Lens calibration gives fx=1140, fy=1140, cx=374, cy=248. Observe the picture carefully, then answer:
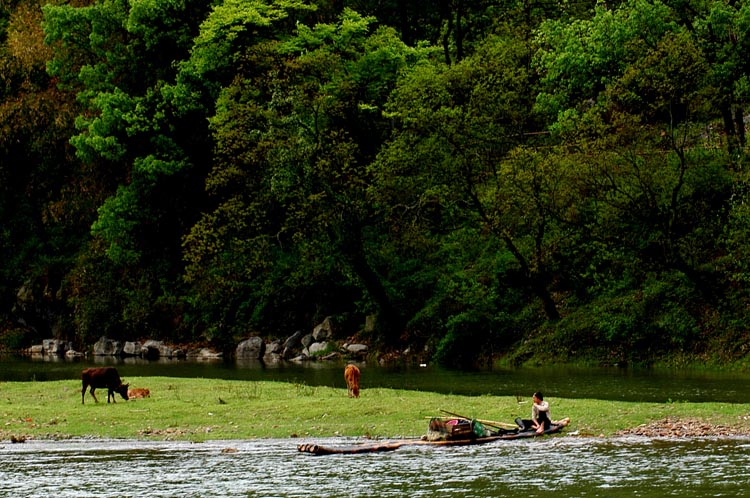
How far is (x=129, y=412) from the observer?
35031 mm

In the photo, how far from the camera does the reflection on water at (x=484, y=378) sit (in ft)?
129

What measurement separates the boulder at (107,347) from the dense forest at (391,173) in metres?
1.50

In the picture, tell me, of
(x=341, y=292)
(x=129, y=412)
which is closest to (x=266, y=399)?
(x=129, y=412)

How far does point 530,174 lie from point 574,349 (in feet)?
27.7

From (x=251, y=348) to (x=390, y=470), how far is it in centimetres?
4438

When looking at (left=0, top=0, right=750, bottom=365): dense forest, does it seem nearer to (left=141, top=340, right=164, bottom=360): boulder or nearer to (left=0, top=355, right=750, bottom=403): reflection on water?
(left=141, top=340, right=164, bottom=360): boulder

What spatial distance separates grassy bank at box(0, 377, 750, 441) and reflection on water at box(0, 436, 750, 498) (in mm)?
1586

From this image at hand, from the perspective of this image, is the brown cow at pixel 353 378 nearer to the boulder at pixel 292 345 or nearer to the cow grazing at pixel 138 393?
the cow grazing at pixel 138 393

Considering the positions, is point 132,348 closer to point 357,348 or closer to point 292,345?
point 292,345

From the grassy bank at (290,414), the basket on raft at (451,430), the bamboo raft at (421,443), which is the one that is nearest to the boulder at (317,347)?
the grassy bank at (290,414)

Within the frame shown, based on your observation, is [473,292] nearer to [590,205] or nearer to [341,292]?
[590,205]

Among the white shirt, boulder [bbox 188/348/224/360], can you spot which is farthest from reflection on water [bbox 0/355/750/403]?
the white shirt

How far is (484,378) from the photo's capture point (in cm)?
4738

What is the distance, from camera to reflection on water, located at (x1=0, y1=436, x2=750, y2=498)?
75.2 ft
